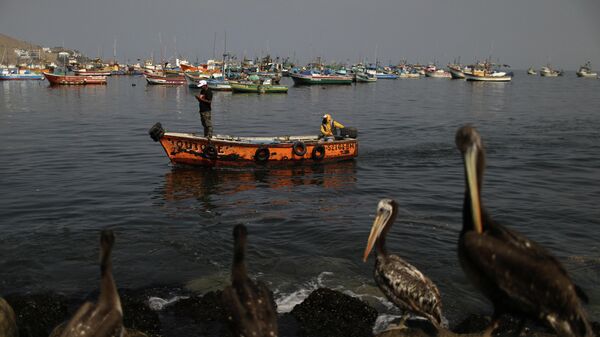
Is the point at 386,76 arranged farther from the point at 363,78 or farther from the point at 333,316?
the point at 333,316

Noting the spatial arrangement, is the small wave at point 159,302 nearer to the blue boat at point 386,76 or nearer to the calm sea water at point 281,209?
the calm sea water at point 281,209

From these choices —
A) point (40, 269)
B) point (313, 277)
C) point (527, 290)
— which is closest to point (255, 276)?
point (313, 277)

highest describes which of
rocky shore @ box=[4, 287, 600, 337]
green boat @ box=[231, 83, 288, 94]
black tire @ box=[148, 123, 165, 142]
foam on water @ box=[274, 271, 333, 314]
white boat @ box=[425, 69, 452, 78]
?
white boat @ box=[425, 69, 452, 78]

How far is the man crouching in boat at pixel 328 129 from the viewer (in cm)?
2259

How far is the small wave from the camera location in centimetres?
901

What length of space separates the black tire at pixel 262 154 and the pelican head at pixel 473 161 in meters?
15.9

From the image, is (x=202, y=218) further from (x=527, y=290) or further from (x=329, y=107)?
(x=329, y=107)

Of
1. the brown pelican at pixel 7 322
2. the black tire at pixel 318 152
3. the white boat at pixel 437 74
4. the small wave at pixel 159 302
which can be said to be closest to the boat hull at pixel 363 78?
the white boat at pixel 437 74

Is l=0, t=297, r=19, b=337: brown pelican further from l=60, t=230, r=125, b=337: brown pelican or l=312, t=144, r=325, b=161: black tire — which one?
l=312, t=144, r=325, b=161: black tire

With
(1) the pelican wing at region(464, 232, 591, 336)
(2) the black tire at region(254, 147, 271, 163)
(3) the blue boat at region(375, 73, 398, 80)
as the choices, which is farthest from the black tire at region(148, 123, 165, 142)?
(3) the blue boat at region(375, 73, 398, 80)

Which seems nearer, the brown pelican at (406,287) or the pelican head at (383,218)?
the brown pelican at (406,287)

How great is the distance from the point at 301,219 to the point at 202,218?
9.60 ft

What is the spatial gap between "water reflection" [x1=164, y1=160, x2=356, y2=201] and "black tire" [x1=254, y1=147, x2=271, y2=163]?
0.61m

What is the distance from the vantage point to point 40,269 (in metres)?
10.9
